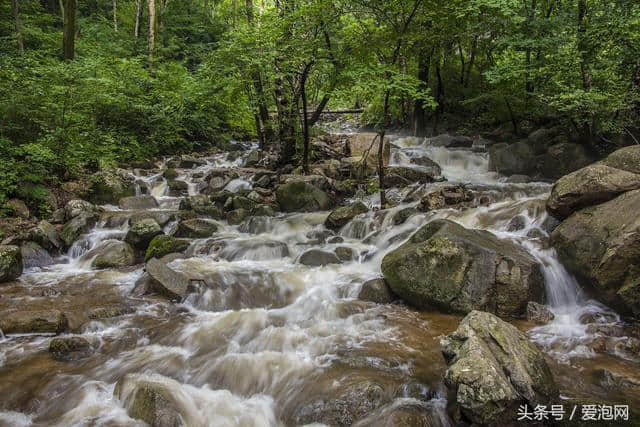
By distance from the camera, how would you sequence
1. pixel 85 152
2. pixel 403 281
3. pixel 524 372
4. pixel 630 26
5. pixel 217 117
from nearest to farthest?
pixel 524 372 → pixel 403 281 → pixel 630 26 → pixel 85 152 → pixel 217 117

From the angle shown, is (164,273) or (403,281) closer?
(403,281)

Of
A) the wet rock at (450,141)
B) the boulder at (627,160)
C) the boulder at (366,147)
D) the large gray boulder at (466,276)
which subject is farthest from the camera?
the wet rock at (450,141)

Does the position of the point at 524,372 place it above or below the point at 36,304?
above

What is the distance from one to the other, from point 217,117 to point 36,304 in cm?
1428

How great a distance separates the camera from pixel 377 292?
6449 millimetres

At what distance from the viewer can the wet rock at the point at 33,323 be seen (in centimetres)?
540

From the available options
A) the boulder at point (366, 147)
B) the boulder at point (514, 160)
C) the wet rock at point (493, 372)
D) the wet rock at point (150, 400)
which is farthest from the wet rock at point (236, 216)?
the boulder at point (514, 160)

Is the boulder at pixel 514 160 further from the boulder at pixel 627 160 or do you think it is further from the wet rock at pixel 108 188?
the wet rock at pixel 108 188

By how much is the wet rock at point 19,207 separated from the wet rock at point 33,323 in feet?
14.0

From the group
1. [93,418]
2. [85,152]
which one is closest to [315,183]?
[85,152]

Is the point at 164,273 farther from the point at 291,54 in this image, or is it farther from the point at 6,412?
the point at 291,54

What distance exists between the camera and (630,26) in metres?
7.98

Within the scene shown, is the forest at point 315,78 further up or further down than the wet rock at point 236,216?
further up

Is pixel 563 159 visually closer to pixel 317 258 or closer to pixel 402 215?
pixel 402 215
